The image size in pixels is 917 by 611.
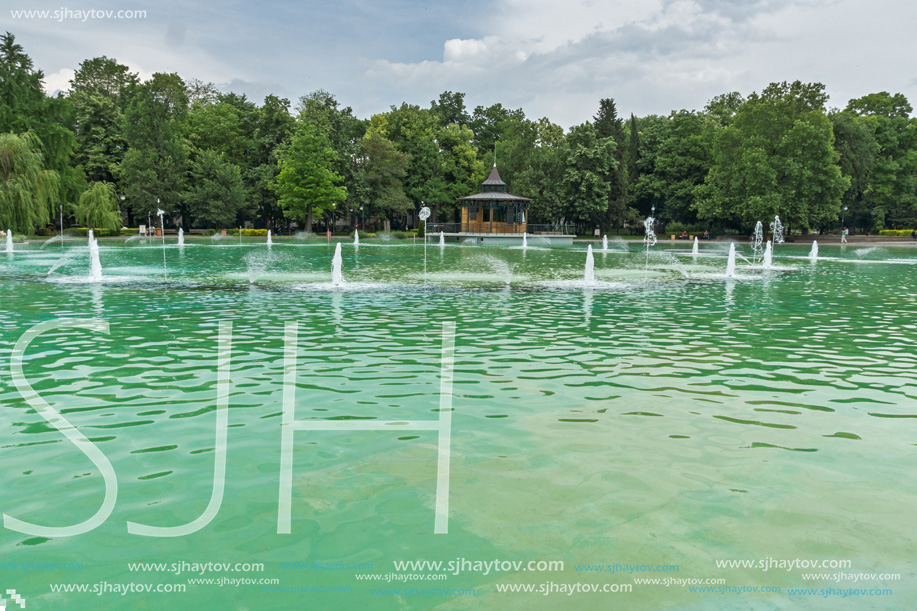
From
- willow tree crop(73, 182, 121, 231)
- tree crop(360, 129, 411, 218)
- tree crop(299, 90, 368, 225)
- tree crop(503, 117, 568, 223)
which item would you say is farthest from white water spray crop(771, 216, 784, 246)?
willow tree crop(73, 182, 121, 231)

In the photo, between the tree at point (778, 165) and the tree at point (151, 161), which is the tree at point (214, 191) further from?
the tree at point (778, 165)

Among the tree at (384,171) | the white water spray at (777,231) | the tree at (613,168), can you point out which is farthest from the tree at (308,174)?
the white water spray at (777,231)

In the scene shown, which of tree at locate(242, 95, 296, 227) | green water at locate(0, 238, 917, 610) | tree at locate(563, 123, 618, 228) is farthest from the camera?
tree at locate(242, 95, 296, 227)

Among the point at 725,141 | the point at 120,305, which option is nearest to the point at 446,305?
the point at 120,305

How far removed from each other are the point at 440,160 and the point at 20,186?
44.3 m

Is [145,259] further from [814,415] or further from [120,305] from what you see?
[814,415]

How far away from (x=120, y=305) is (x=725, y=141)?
206 ft

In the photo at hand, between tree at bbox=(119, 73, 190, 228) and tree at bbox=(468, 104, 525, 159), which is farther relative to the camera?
tree at bbox=(468, 104, 525, 159)

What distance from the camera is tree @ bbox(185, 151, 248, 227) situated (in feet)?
206

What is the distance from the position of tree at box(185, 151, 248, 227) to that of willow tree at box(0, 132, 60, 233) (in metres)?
21.4

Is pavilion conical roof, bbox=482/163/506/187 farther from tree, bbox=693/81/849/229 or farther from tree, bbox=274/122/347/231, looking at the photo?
tree, bbox=693/81/849/229

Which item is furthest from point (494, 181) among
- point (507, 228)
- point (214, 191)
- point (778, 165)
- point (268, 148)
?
point (214, 191)

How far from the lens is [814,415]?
7.49 m

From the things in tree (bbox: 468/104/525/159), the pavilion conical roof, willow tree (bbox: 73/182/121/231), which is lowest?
willow tree (bbox: 73/182/121/231)
